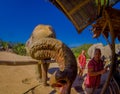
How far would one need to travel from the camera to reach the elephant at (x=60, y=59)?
3893 millimetres

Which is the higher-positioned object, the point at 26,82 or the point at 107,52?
the point at 107,52

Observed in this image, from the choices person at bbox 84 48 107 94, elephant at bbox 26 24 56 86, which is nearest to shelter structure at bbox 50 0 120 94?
person at bbox 84 48 107 94

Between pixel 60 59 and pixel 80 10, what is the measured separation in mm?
1598

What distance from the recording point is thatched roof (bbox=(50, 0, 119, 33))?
17.1 feet

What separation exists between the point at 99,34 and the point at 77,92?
343 cm

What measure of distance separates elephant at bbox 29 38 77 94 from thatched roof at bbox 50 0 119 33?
1.02m

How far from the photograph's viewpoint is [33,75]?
12867mm

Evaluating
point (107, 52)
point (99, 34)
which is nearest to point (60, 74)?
point (99, 34)

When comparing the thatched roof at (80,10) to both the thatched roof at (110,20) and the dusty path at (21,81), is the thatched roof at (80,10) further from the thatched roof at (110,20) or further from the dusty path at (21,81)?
the dusty path at (21,81)

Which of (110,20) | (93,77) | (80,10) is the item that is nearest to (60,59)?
(110,20)

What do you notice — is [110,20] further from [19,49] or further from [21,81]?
[19,49]

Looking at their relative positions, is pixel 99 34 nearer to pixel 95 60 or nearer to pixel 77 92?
pixel 95 60

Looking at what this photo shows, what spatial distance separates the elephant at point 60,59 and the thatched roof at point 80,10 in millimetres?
1017

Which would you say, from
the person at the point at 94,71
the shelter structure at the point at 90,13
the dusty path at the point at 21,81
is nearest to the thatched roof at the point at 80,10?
the shelter structure at the point at 90,13
